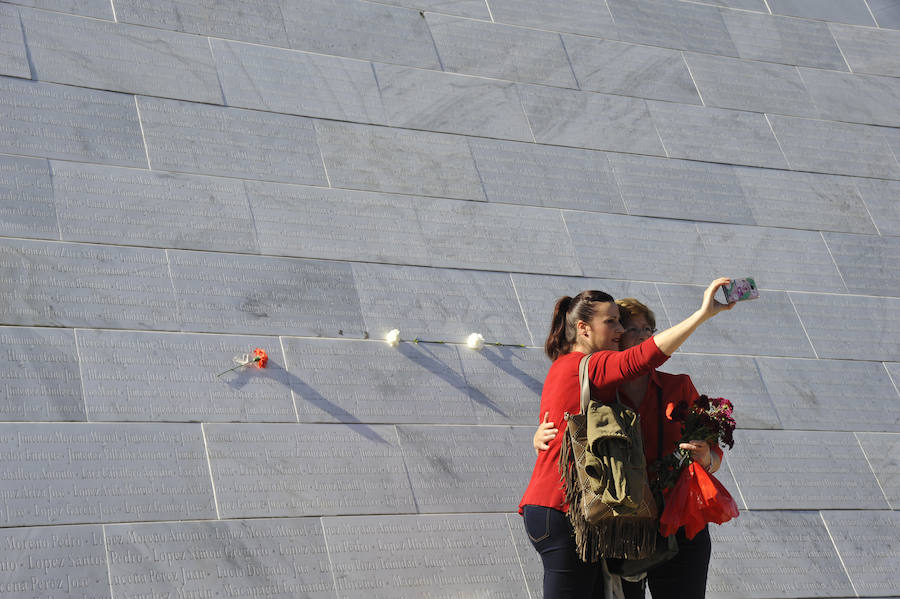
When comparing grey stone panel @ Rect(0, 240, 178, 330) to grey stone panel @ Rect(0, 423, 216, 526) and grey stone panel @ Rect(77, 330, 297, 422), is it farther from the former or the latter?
grey stone panel @ Rect(0, 423, 216, 526)

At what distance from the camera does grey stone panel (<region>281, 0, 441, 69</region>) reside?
19.7ft

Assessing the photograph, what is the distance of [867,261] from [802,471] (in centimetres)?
181

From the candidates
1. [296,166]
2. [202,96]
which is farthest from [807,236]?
[202,96]

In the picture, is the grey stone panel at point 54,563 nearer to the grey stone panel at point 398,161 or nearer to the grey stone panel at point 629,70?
the grey stone panel at point 398,161

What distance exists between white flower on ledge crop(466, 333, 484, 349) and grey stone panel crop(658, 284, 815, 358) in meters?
1.18

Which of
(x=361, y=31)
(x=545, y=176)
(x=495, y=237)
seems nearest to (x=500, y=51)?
(x=361, y=31)

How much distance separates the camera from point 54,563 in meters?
3.71

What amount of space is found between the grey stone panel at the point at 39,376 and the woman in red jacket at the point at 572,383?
1.80m

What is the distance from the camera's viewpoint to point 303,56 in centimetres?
589

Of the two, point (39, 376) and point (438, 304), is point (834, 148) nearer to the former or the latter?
point (438, 304)

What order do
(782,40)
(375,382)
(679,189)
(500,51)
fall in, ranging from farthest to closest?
(782,40) → (500,51) → (679,189) → (375,382)

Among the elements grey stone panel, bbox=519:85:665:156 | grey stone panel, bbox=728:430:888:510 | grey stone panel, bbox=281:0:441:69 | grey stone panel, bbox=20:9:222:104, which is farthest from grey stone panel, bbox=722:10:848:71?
grey stone panel, bbox=20:9:222:104

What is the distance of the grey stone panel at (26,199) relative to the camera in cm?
459

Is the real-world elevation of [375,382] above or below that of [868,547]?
above
